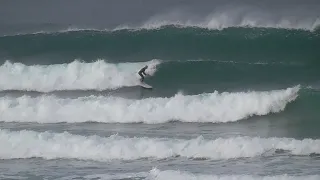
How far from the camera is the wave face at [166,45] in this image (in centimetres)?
1770

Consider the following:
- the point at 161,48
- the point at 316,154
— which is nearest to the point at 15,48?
the point at 161,48

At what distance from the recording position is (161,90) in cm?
1617

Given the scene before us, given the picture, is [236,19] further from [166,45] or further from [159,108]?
[159,108]

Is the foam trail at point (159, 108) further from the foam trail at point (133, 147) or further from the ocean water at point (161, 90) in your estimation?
the foam trail at point (133, 147)

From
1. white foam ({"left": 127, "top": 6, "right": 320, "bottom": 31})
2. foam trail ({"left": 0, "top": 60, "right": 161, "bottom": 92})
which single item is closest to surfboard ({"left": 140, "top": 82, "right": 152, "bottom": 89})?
foam trail ({"left": 0, "top": 60, "right": 161, "bottom": 92})

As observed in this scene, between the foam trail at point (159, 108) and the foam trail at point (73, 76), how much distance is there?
1.42 m

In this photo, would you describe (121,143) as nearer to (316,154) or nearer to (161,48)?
(316,154)

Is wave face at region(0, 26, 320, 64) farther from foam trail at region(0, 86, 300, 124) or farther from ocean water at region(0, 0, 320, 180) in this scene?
foam trail at region(0, 86, 300, 124)

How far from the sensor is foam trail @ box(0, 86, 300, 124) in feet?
47.4

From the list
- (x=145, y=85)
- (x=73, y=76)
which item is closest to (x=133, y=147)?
(x=145, y=85)

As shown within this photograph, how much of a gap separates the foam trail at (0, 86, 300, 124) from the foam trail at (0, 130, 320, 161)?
1526 mm

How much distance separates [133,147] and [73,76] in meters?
5.46

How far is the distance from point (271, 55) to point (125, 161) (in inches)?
268

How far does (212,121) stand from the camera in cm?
1422
